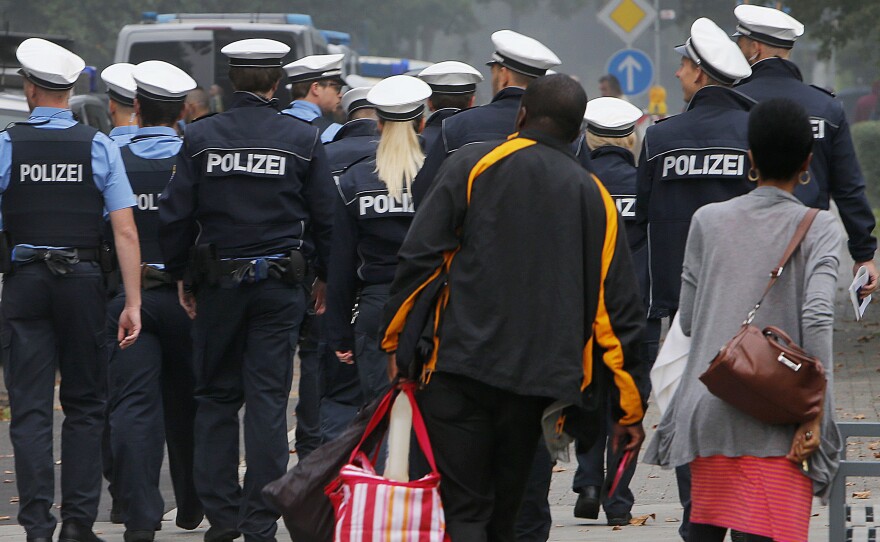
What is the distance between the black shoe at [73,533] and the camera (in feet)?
22.2

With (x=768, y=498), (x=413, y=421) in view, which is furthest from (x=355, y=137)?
(x=768, y=498)

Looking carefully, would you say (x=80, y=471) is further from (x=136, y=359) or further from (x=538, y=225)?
(x=538, y=225)

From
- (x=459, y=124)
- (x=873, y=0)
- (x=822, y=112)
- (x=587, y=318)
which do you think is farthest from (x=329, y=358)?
(x=873, y=0)

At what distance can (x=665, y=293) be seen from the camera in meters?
6.65

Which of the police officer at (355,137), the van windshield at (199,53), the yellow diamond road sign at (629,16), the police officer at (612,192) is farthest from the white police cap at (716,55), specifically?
the van windshield at (199,53)

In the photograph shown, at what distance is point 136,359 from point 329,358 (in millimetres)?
1256

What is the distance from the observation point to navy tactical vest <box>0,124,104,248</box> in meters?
6.73

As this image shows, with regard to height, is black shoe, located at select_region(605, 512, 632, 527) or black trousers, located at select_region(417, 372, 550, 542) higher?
black trousers, located at select_region(417, 372, 550, 542)

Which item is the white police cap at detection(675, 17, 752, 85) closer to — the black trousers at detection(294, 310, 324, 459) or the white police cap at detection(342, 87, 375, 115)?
the white police cap at detection(342, 87, 375, 115)

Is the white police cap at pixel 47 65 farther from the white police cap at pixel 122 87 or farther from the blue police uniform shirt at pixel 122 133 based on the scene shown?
the white police cap at pixel 122 87

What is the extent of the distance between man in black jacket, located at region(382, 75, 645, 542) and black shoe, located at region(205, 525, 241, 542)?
6.61ft

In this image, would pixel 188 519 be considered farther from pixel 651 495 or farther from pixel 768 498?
pixel 768 498

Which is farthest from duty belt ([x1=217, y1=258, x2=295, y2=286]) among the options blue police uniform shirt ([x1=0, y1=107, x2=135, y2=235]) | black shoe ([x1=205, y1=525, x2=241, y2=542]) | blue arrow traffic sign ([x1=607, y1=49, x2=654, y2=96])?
blue arrow traffic sign ([x1=607, y1=49, x2=654, y2=96])

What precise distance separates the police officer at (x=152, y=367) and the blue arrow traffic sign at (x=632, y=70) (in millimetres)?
13859
